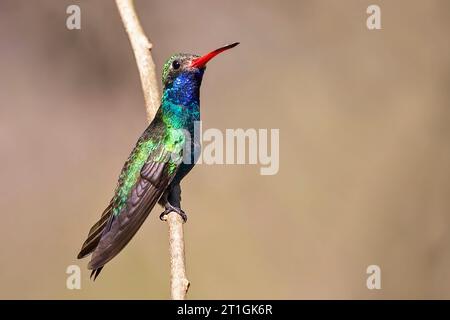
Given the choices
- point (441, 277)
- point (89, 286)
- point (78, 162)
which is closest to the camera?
point (89, 286)

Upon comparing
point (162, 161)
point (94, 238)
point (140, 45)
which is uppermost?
point (140, 45)

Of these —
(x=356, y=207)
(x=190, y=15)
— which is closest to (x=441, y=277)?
(x=356, y=207)

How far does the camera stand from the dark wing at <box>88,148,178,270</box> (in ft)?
14.0

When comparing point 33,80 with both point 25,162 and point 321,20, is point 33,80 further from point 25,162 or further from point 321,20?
point 321,20

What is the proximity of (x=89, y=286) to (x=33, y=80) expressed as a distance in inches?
101

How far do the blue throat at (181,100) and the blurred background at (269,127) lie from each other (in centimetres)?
274

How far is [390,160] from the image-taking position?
7918mm

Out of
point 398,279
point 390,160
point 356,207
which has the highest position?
point 390,160

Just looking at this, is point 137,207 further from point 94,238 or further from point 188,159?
point 188,159

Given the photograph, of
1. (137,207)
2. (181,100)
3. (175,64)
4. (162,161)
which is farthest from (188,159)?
(175,64)

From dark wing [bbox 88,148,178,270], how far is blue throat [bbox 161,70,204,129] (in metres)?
0.24

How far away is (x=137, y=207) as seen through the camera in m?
4.48

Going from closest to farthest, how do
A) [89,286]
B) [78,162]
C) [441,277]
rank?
[89,286] → [441,277] → [78,162]

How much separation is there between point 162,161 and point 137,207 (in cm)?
35
